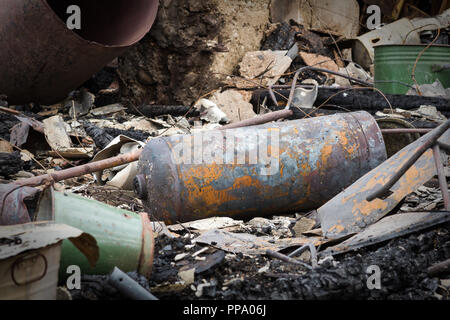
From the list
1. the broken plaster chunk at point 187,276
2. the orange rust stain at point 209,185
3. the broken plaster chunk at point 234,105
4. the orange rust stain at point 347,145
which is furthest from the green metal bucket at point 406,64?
the broken plaster chunk at point 187,276

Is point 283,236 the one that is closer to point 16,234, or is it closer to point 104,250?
point 104,250

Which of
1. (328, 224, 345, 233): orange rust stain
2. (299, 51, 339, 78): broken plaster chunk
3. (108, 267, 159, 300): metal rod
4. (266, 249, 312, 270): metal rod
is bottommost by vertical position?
(108, 267, 159, 300): metal rod

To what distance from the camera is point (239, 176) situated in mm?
3006

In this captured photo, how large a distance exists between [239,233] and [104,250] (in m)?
1.01

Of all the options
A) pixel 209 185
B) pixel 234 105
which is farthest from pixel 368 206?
Result: pixel 234 105

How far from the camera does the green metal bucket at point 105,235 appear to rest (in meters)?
2.04

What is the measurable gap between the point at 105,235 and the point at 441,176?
160 centimetres

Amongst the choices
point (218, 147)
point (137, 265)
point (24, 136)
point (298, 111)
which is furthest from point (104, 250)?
point (298, 111)

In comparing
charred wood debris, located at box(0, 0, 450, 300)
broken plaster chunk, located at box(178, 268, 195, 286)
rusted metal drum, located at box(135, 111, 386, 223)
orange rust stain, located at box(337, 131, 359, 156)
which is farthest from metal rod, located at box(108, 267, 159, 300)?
orange rust stain, located at box(337, 131, 359, 156)

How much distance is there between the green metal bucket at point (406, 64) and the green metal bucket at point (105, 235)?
15.2 feet

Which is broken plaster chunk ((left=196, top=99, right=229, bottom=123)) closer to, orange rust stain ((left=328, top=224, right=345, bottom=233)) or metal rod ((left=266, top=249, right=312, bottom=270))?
orange rust stain ((left=328, top=224, right=345, bottom=233))

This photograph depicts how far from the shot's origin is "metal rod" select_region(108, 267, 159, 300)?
5.98ft

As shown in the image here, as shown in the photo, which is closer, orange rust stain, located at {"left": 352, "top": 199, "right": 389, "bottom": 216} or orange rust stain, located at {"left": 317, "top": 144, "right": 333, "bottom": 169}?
orange rust stain, located at {"left": 352, "top": 199, "right": 389, "bottom": 216}

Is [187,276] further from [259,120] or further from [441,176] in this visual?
[259,120]
